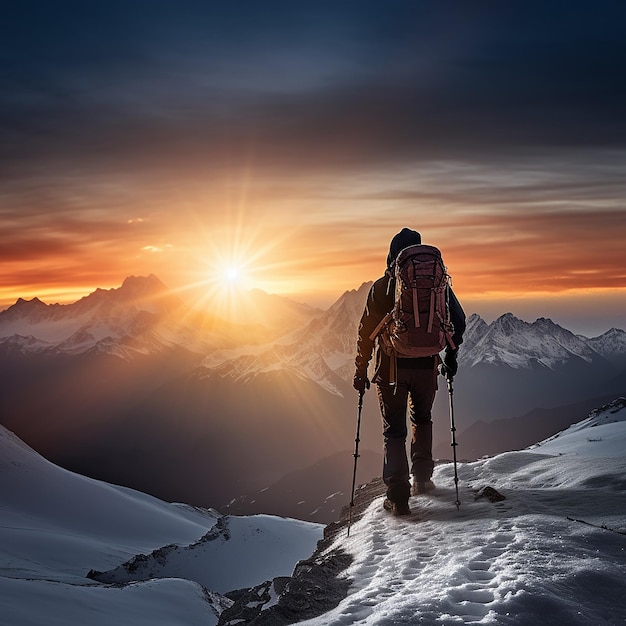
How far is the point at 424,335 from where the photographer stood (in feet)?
29.9

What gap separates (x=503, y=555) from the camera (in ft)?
21.1

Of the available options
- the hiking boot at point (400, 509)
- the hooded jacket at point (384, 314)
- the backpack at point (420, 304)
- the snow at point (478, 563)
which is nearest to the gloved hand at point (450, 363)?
the hooded jacket at point (384, 314)

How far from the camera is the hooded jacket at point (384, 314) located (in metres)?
9.77

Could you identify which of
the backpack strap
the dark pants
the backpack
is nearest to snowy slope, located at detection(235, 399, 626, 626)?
the dark pants

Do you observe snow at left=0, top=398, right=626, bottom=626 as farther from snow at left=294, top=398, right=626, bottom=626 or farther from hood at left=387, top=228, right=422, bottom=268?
hood at left=387, top=228, right=422, bottom=268

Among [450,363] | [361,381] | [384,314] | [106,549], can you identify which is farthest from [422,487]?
[106,549]

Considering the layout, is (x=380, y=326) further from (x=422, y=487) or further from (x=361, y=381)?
(x=422, y=487)

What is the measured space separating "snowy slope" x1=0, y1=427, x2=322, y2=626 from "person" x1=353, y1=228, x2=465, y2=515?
7560 mm

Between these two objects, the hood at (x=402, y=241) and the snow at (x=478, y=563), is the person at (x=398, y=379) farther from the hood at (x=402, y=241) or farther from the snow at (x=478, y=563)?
the snow at (x=478, y=563)

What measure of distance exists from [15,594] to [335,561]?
32.1 feet

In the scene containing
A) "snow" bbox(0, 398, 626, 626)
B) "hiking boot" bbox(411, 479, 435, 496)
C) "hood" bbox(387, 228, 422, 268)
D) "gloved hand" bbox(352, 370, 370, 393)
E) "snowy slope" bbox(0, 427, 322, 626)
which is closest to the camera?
"snow" bbox(0, 398, 626, 626)

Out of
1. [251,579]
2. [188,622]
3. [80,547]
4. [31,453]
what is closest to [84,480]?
[31,453]

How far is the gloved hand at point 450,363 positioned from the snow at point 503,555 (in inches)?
81.0

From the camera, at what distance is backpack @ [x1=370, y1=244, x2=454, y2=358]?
9.00 metres
